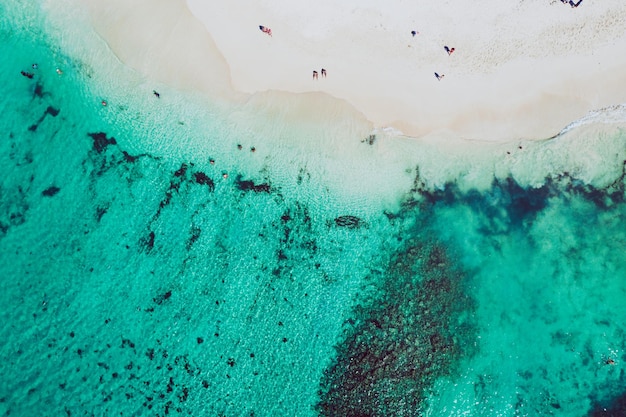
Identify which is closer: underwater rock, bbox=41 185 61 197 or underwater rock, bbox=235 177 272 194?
underwater rock, bbox=41 185 61 197

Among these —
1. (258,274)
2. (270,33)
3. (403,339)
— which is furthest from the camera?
(270,33)

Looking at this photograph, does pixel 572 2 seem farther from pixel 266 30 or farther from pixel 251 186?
pixel 251 186

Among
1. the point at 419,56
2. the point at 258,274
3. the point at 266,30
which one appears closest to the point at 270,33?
the point at 266,30

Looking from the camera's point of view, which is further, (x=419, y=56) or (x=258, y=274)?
(x=419, y=56)

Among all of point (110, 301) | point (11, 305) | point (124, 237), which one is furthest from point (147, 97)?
point (11, 305)

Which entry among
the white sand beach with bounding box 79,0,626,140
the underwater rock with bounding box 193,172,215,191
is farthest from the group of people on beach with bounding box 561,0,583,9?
the underwater rock with bounding box 193,172,215,191

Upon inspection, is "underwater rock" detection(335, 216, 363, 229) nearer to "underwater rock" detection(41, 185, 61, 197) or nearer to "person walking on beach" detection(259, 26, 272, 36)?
"person walking on beach" detection(259, 26, 272, 36)

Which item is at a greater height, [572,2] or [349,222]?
[572,2]
